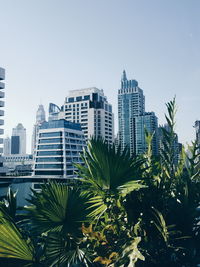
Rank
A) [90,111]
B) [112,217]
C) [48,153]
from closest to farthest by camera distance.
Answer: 1. [112,217]
2. [48,153]
3. [90,111]

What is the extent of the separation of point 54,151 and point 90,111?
54217mm

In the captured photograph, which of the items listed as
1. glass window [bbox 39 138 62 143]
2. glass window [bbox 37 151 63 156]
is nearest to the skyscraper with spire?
glass window [bbox 39 138 62 143]

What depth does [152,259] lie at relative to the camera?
117 inches

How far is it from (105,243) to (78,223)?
2.15 feet

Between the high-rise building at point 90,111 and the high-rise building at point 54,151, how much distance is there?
46.4 metres

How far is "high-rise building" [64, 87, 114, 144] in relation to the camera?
141750 millimetres

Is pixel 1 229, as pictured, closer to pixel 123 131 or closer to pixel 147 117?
pixel 147 117

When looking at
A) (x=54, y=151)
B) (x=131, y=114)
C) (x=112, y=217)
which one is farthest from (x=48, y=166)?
(x=131, y=114)

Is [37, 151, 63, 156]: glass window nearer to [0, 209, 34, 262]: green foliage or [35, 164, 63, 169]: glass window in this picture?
[35, 164, 63, 169]: glass window

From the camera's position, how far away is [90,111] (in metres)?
142

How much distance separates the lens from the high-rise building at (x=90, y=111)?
141750mm

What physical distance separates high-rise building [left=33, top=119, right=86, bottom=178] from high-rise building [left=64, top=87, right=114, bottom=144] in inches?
1828

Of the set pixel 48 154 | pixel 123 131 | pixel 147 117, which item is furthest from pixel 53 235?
pixel 123 131

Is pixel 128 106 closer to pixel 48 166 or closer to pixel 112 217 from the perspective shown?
pixel 48 166
